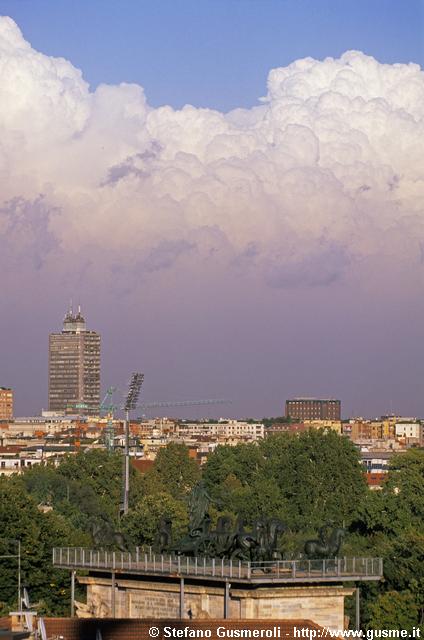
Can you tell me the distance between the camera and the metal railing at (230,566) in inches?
2219

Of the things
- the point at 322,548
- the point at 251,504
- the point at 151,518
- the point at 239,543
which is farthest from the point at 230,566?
the point at 251,504

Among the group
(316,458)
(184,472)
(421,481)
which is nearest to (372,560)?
(421,481)

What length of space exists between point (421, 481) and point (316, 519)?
27.8 ft

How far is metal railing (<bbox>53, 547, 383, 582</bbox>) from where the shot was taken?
56.4 meters

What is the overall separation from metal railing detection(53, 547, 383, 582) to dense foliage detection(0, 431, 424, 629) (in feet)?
15.9

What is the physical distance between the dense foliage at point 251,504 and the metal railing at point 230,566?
4841 millimetres

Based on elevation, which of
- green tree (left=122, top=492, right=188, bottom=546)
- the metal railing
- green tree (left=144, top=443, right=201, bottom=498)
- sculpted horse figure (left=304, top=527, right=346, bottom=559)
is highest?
green tree (left=144, top=443, right=201, bottom=498)

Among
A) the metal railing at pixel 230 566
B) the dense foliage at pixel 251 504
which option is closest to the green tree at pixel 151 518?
the dense foliage at pixel 251 504

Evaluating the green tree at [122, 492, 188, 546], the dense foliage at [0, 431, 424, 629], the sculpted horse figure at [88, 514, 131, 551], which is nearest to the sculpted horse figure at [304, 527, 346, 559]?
the dense foliage at [0, 431, 424, 629]

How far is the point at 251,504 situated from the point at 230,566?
6332cm

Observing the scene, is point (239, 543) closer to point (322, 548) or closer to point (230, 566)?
point (322, 548)

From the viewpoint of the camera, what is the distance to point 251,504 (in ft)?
397

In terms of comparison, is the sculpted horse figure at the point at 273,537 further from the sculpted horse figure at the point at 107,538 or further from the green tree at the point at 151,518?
the green tree at the point at 151,518

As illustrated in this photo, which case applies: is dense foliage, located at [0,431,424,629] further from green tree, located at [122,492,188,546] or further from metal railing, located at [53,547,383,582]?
metal railing, located at [53,547,383,582]
